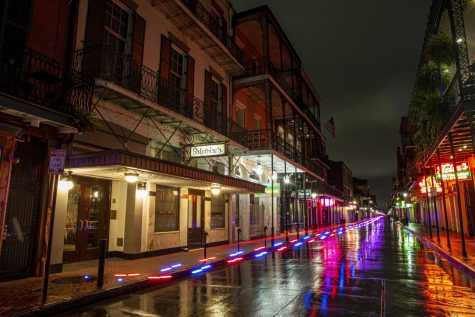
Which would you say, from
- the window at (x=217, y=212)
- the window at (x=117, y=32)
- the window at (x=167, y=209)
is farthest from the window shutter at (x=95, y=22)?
the window at (x=217, y=212)

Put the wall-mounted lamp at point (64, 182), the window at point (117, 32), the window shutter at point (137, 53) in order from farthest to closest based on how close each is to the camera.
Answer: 1. the window shutter at point (137, 53)
2. the window at point (117, 32)
3. the wall-mounted lamp at point (64, 182)

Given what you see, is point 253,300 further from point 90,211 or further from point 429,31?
point 429,31

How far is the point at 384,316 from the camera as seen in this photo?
5.69 m

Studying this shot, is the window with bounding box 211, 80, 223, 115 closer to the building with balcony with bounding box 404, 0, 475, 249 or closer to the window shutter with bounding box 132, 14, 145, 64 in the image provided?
the window shutter with bounding box 132, 14, 145, 64

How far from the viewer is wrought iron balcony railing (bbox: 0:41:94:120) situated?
8086 millimetres

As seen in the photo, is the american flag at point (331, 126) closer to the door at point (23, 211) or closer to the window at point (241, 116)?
the window at point (241, 116)

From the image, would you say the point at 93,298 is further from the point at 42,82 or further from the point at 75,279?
the point at 42,82

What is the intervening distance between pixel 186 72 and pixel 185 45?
125 centimetres

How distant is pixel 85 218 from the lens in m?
11.6

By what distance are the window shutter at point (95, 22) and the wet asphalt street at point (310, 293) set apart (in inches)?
304

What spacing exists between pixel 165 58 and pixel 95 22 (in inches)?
148

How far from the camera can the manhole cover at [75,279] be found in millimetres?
8133

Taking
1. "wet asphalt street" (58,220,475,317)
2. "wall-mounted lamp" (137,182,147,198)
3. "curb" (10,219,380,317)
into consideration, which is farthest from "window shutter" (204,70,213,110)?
"curb" (10,219,380,317)

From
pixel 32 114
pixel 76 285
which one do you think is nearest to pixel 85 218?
pixel 76 285
